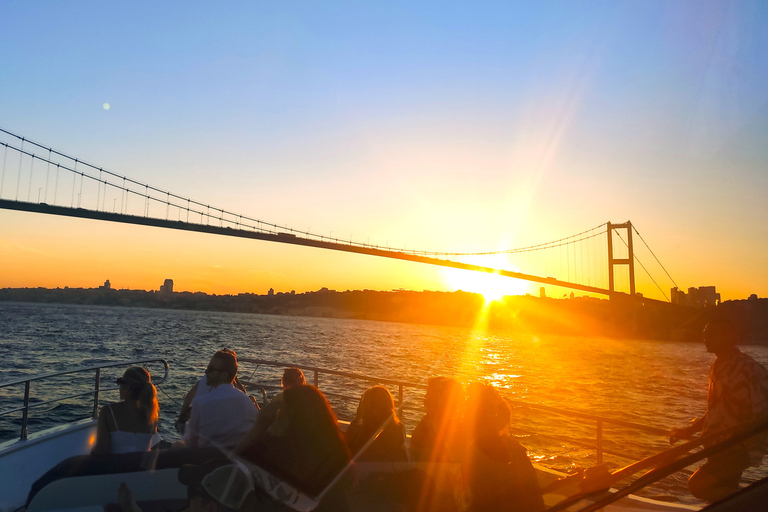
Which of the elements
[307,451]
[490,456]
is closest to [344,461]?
[307,451]

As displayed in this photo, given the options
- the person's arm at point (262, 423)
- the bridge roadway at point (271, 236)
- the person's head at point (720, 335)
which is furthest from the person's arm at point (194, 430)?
the bridge roadway at point (271, 236)

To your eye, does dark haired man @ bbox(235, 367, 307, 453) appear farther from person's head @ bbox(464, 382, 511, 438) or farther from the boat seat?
person's head @ bbox(464, 382, 511, 438)

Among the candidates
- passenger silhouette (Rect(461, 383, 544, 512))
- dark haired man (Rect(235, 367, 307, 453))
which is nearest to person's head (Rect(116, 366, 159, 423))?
dark haired man (Rect(235, 367, 307, 453))

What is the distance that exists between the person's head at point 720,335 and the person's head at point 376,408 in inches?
57.1

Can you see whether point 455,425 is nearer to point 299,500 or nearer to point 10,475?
point 299,500

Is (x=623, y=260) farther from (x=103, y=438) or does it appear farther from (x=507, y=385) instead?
(x=103, y=438)

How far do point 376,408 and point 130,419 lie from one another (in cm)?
130

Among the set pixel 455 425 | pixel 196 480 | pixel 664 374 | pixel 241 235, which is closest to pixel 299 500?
pixel 196 480

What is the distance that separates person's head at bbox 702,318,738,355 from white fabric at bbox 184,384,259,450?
7.12ft

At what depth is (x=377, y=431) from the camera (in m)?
2.39

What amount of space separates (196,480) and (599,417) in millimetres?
2347

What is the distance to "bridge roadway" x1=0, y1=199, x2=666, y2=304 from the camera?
92.4 feet

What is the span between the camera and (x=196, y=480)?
201cm

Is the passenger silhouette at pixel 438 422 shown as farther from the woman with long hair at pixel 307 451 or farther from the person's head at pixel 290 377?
the person's head at pixel 290 377
